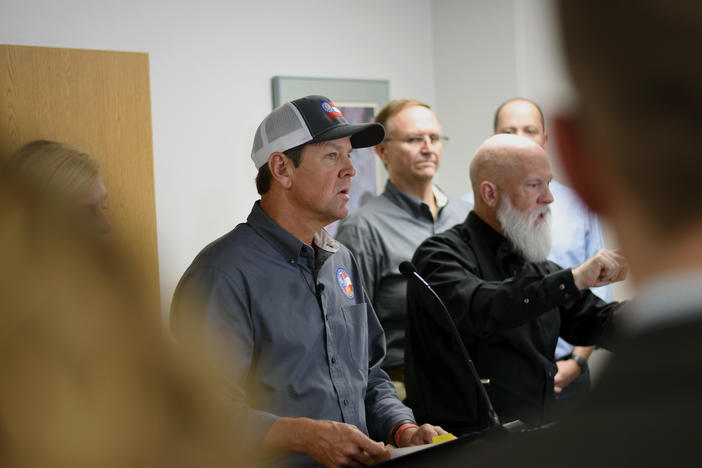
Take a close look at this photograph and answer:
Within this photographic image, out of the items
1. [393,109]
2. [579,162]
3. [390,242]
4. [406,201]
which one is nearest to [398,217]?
[406,201]

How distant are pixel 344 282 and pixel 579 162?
1.56 m

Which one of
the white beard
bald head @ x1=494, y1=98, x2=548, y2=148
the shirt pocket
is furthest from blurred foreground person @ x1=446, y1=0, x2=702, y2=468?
bald head @ x1=494, y1=98, x2=548, y2=148

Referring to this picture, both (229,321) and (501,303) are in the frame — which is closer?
(229,321)

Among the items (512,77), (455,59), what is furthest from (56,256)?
(455,59)

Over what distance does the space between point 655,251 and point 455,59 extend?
4.31 m

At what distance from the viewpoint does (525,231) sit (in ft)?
7.48

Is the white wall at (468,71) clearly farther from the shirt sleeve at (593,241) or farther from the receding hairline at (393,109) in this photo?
the shirt sleeve at (593,241)

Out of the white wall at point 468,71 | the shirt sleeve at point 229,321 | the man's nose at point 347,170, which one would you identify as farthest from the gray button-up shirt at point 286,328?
the white wall at point 468,71

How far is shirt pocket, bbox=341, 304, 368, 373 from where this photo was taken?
1.88 metres

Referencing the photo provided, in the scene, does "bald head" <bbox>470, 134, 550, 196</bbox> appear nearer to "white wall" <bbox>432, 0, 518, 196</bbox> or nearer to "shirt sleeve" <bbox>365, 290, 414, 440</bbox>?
"shirt sleeve" <bbox>365, 290, 414, 440</bbox>

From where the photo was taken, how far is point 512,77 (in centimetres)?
409

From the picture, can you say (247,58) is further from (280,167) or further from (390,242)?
(280,167)

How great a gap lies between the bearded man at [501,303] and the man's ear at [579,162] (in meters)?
1.55

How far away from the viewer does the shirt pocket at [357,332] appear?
1881 mm
